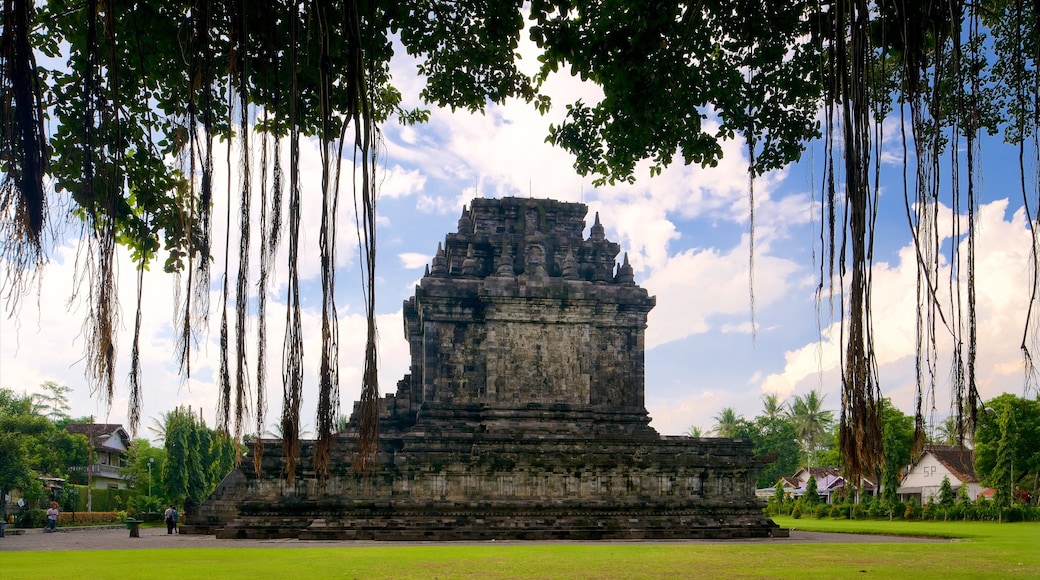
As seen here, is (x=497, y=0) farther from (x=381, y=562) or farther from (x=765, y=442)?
(x=765, y=442)

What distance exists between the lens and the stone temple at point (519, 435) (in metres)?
22.6

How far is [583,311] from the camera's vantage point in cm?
2755

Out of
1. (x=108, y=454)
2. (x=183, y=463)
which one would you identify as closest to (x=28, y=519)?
(x=183, y=463)

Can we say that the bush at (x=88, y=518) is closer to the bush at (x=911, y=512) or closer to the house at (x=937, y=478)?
the bush at (x=911, y=512)

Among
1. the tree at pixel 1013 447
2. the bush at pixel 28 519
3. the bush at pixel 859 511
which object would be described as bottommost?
the bush at pixel 859 511

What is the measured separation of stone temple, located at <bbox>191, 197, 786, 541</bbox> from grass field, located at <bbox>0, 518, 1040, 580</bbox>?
5.53 metres

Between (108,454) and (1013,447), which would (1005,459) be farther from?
(108,454)

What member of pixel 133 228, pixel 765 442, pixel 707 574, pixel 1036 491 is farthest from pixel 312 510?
pixel 765 442

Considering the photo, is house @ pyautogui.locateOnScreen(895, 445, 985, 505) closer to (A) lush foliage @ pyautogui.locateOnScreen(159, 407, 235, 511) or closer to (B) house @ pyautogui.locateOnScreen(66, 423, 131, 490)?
(A) lush foliage @ pyautogui.locateOnScreen(159, 407, 235, 511)

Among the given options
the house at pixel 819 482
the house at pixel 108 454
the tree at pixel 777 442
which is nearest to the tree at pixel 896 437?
the house at pixel 819 482

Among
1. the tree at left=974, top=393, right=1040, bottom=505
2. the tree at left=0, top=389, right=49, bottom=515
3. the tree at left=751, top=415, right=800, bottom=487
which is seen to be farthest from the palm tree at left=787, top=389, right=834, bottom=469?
the tree at left=0, top=389, right=49, bottom=515

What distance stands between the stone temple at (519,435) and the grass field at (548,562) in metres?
5.53

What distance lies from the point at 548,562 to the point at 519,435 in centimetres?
1155

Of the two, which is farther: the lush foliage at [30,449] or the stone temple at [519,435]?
the lush foliage at [30,449]
